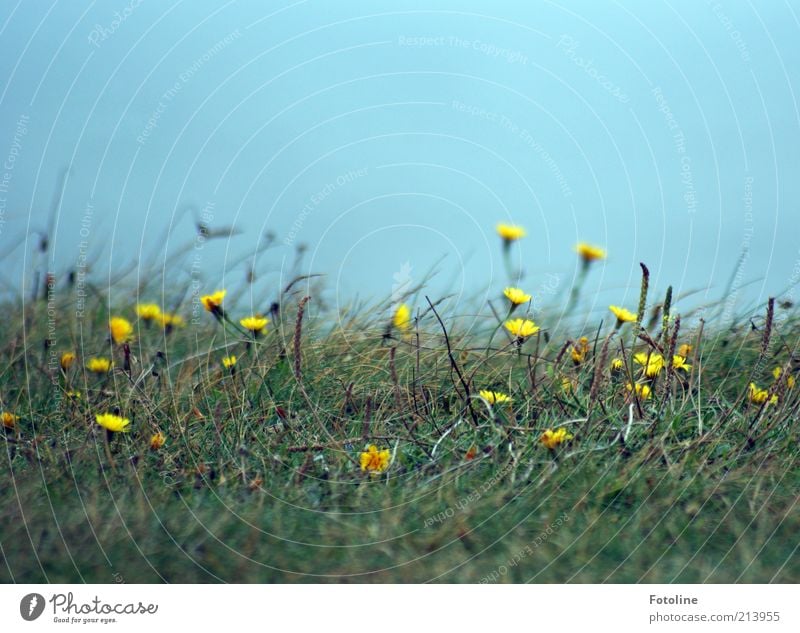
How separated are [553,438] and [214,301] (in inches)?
40.1

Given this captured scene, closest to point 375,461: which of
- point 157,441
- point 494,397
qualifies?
point 494,397

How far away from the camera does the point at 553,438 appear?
8.06 ft

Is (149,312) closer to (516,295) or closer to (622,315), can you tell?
(516,295)

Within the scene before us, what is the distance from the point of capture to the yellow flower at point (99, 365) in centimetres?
278

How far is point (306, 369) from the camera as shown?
287 centimetres

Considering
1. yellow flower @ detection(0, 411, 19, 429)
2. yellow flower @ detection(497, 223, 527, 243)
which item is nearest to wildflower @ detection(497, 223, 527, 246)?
yellow flower @ detection(497, 223, 527, 243)

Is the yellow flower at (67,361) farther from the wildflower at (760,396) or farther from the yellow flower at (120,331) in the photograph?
the wildflower at (760,396)

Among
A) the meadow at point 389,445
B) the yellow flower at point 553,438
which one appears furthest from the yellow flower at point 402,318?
the yellow flower at point 553,438

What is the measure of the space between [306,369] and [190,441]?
43 cm

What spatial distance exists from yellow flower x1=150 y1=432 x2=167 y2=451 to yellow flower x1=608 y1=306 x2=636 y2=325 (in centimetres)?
119
